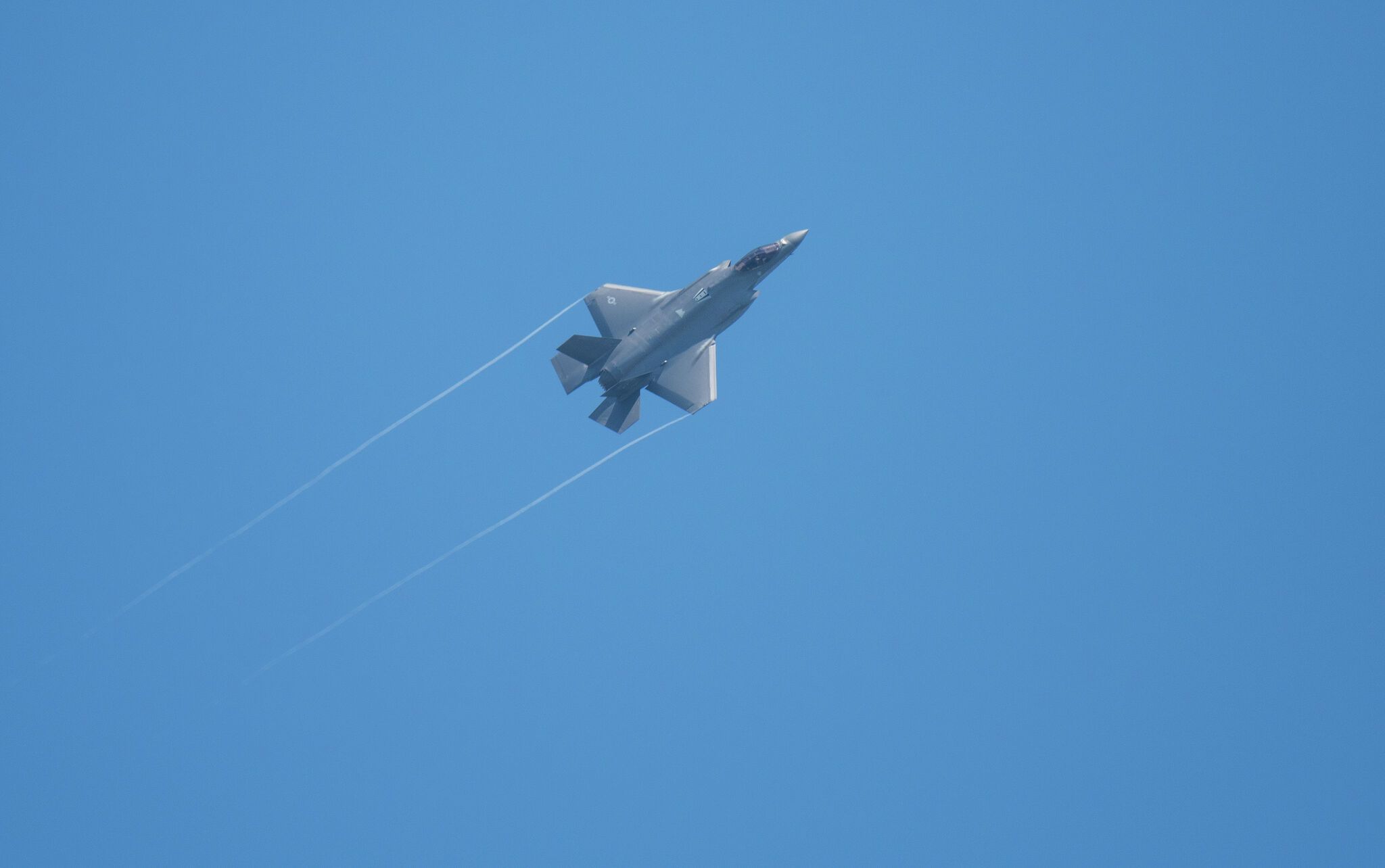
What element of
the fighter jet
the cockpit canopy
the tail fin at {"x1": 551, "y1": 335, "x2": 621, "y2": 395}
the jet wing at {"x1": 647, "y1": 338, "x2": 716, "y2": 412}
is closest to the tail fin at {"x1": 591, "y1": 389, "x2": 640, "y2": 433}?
the fighter jet

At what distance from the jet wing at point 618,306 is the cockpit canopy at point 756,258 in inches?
87.4

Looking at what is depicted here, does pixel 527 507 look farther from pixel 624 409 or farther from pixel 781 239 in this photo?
pixel 781 239

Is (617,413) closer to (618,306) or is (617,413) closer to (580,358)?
(580,358)

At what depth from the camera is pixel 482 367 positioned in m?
24.4

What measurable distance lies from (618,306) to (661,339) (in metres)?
1.84

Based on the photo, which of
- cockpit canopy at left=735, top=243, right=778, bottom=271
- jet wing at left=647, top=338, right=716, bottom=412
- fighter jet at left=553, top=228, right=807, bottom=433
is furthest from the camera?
jet wing at left=647, top=338, right=716, bottom=412

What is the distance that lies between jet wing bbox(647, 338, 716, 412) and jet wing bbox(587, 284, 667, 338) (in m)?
1.54

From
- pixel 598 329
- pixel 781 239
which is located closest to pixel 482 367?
pixel 598 329

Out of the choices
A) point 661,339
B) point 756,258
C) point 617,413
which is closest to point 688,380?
point 661,339

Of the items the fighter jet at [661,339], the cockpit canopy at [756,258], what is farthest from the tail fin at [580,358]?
the cockpit canopy at [756,258]

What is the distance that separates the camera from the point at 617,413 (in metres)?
22.6

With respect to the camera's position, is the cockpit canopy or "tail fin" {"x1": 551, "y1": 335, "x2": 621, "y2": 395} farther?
the cockpit canopy

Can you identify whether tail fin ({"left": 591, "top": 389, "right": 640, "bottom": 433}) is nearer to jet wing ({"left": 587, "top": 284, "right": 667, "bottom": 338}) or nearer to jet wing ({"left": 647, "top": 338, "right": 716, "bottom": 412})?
jet wing ({"left": 647, "top": 338, "right": 716, "bottom": 412})

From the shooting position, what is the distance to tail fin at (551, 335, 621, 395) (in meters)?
22.1
